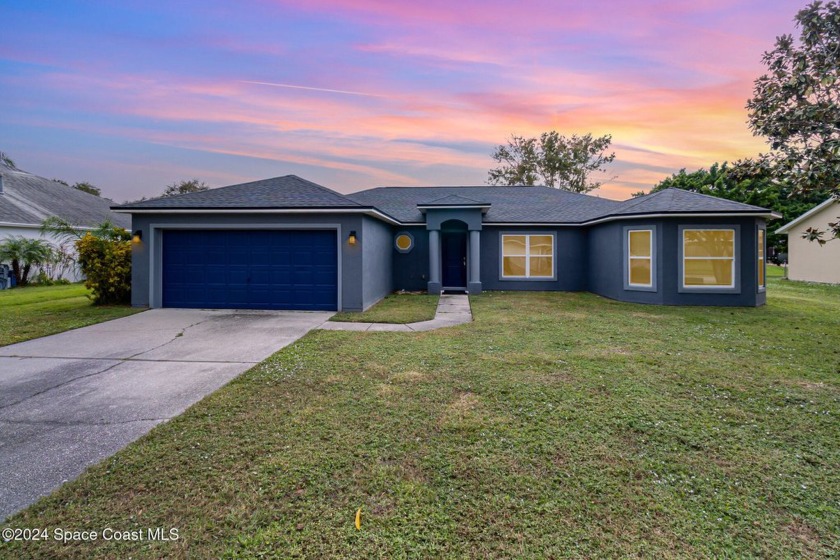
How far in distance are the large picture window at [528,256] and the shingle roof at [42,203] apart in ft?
65.4

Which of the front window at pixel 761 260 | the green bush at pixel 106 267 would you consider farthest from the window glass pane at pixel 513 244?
the green bush at pixel 106 267

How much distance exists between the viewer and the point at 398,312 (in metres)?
9.55

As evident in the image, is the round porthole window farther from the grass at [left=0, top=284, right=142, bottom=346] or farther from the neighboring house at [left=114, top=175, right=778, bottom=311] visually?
the grass at [left=0, top=284, right=142, bottom=346]

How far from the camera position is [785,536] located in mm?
2096

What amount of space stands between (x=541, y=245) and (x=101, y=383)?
12874 mm

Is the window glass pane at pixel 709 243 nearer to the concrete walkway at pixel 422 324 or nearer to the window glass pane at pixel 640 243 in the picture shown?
the window glass pane at pixel 640 243

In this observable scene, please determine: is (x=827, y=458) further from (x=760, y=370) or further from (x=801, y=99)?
(x=801, y=99)

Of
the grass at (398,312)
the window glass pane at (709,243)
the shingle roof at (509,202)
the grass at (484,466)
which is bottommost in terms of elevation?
the grass at (484,466)

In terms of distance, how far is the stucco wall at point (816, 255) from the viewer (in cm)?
1694

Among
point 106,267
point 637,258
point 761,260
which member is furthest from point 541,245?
point 106,267

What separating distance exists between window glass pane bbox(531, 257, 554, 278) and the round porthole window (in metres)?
4.53

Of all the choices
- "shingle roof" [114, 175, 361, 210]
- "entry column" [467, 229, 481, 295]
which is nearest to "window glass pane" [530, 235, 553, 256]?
"entry column" [467, 229, 481, 295]

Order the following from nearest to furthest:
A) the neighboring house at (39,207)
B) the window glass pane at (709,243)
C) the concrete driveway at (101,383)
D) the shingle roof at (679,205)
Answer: the concrete driveway at (101,383)
the shingle roof at (679,205)
the window glass pane at (709,243)
the neighboring house at (39,207)

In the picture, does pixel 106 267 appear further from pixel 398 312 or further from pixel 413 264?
pixel 413 264
